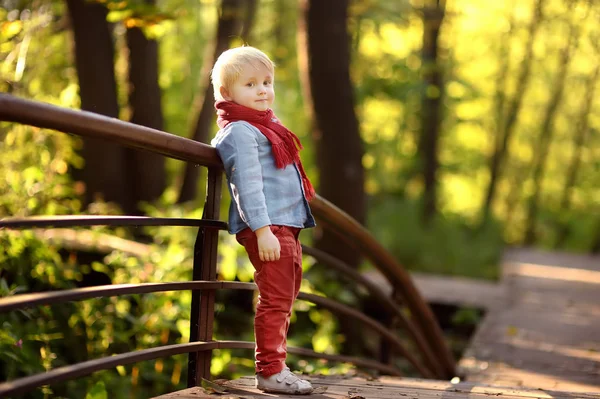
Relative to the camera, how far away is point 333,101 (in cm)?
810

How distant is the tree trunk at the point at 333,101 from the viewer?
803cm

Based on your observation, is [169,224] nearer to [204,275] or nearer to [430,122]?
[204,275]

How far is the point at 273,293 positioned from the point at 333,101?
5288 millimetres

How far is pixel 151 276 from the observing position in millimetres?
5531

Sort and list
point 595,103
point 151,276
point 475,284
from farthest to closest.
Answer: point 595,103, point 475,284, point 151,276

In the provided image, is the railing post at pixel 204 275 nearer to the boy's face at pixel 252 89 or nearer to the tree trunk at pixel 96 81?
the boy's face at pixel 252 89

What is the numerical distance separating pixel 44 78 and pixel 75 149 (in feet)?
2.87

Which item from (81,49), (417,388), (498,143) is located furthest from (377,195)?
(417,388)

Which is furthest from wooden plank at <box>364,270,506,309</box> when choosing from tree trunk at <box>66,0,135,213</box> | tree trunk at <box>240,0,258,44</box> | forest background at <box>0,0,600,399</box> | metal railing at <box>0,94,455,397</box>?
metal railing at <box>0,94,455,397</box>

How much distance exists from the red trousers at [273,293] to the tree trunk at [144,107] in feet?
20.2

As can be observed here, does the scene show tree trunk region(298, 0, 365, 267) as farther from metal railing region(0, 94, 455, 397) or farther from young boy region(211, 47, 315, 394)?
young boy region(211, 47, 315, 394)

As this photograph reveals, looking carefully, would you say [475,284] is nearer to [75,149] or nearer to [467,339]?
[467,339]

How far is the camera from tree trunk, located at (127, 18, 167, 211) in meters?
9.02

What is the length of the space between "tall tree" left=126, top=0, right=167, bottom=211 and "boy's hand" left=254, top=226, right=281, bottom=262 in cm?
632
